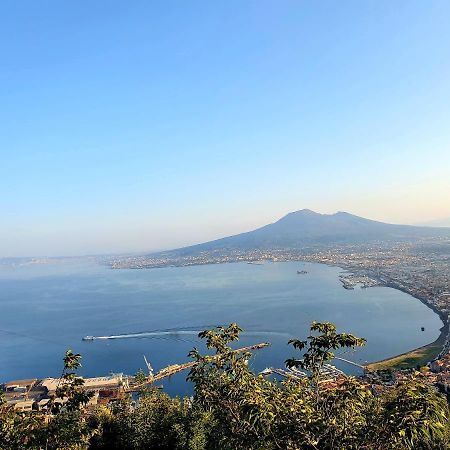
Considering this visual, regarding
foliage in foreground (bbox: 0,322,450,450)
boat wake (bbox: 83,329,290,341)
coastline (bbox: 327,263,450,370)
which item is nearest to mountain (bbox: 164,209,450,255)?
boat wake (bbox: 83,329,290,341)

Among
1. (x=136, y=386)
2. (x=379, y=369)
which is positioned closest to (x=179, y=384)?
(x=136, y=386)

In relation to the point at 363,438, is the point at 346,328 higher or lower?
lower

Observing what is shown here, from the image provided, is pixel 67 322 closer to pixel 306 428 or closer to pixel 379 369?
pixel 379 369

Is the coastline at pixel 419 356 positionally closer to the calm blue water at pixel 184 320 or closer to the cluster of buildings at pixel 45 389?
the calm blue water at pixel 184 320

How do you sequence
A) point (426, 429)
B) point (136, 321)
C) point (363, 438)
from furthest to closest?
point (136, 321)
point (363, 438)
point (426, 429)

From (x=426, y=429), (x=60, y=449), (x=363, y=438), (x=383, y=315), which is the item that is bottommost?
(x=383, y=315)
